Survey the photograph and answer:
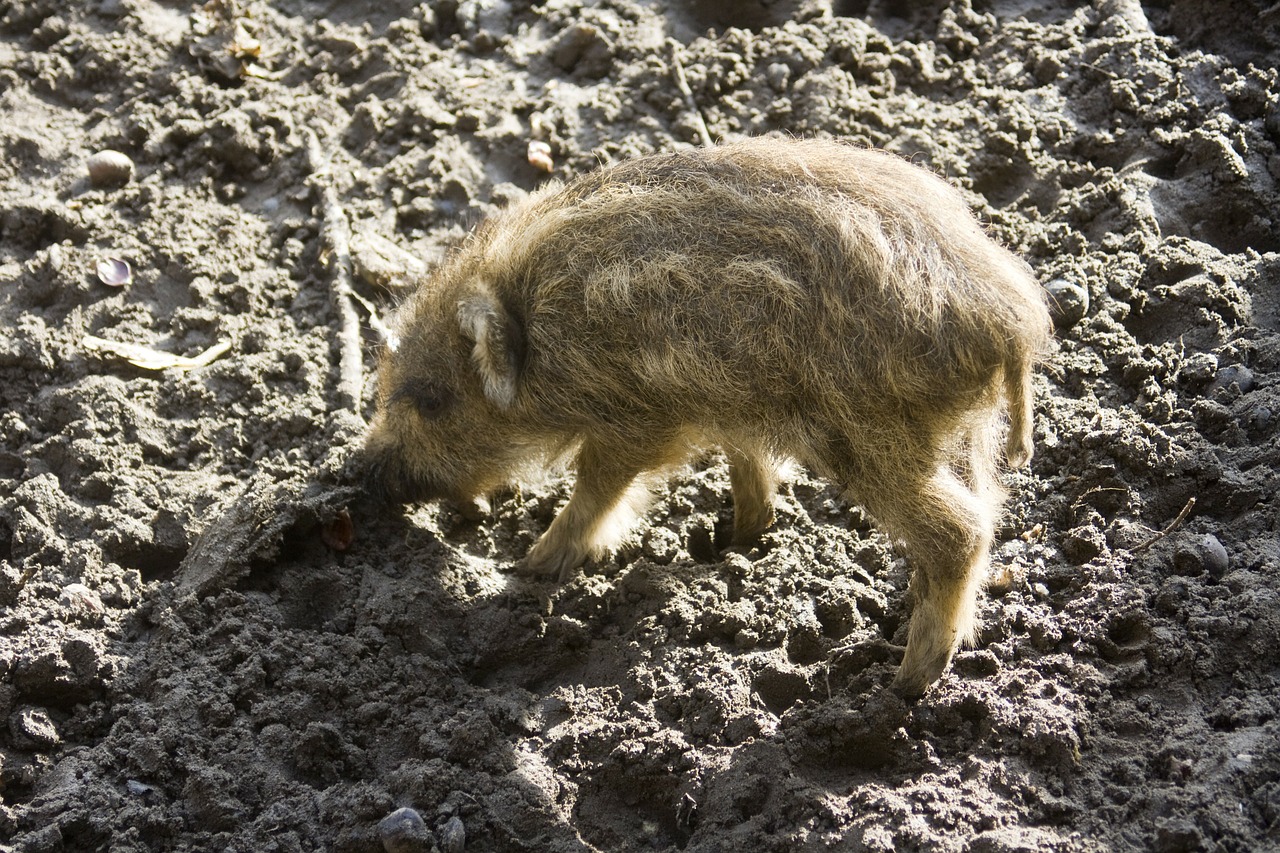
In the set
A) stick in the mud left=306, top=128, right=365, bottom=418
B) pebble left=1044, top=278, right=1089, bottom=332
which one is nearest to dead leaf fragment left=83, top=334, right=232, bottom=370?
stick in the mud left=306, top=128, right=365, bottom=418

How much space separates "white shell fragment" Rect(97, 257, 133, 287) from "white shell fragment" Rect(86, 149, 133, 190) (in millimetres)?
520

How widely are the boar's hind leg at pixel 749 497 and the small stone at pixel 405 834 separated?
1.55m

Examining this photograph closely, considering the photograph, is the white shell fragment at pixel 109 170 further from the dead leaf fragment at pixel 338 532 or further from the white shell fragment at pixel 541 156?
the dead leaf fragment at pixel 338 532

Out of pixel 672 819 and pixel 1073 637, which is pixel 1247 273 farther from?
pixel 672 819

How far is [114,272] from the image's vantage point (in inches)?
187

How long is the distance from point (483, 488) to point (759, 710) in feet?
4.36

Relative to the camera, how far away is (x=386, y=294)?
4.87 m

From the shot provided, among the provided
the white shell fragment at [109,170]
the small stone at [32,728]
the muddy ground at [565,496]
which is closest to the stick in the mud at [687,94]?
the muddy ground at [565,496]

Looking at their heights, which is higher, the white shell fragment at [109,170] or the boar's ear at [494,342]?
the boar's ear at [494,342]

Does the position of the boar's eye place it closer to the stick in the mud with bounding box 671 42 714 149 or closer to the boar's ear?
the boar's ear

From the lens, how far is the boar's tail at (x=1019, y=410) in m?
3.24

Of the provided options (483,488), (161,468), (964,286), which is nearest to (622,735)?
(483,488)

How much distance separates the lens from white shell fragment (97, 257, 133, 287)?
4715mm

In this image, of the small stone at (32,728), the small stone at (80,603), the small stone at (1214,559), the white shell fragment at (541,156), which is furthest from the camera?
the white shell fragment at (541,156)
